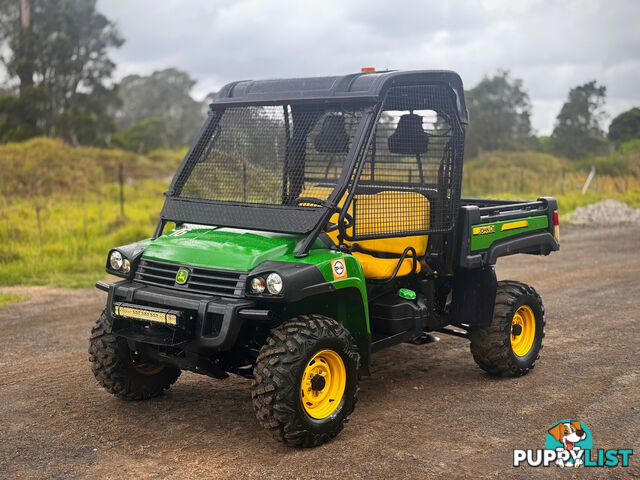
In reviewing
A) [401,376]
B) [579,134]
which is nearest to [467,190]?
[579,134]

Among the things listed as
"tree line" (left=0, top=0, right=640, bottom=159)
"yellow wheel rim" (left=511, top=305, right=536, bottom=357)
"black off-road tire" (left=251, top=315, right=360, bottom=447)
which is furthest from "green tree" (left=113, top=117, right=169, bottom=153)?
"black off-road tire" (left=251, top=315, right=360, bottom=447)

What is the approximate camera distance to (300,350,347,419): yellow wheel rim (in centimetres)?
452

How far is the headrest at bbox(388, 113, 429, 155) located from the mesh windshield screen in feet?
1.40

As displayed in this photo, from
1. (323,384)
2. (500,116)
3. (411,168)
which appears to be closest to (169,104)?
(500,116)

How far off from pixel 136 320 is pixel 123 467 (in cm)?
89

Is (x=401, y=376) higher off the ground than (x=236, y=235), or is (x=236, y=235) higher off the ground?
(x=236, y=235)

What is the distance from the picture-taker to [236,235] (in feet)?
16.5

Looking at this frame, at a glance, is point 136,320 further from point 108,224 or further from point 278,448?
point 108,224

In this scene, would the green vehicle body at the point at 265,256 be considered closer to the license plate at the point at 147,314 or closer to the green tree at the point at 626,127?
the license plate at the point at 147,314

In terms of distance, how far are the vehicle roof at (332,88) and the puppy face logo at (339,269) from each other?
3.53 ft

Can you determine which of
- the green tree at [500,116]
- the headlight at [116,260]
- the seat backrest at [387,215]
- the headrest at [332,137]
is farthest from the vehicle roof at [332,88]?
the green tree at [500,116]

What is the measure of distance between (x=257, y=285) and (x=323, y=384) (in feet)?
2.43

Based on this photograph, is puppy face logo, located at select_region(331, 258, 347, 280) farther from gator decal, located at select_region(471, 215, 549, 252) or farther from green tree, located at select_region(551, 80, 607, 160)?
green tree, located at select_region(551, 80, 607, 160)

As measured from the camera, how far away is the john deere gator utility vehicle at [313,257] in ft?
14.6
